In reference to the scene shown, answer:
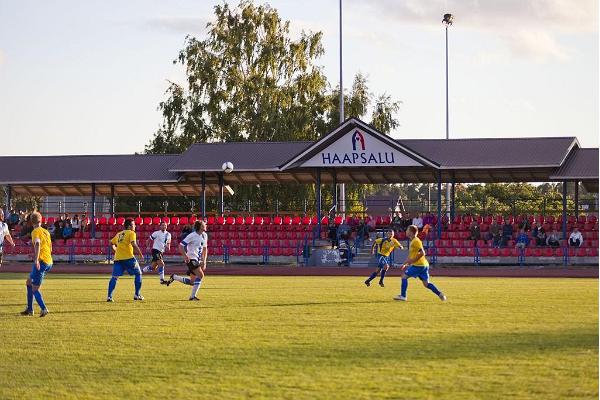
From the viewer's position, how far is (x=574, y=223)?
162ft

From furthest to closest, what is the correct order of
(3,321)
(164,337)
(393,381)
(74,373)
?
(3,321)
(164,337)
(74,373)
(393,381)

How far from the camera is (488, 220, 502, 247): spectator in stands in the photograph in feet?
154

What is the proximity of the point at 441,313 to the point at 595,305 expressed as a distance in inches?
150

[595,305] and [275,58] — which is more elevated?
[275,58]

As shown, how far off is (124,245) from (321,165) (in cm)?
2609

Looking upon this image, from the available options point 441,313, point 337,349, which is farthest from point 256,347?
point 441,313

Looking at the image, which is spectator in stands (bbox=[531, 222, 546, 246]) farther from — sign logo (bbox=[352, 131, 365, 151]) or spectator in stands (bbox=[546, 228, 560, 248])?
sign logo (bbox=[352, 131, 365, 151])

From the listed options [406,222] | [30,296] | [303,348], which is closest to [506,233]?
[406,222]

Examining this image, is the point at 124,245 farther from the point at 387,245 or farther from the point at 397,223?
the point at 397,223

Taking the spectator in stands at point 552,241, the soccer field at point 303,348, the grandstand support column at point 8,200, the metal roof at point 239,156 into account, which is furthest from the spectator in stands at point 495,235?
the grandstand support column at point 8,200

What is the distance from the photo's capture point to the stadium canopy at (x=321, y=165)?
4844 cm

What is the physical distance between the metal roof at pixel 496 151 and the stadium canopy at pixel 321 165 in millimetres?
45

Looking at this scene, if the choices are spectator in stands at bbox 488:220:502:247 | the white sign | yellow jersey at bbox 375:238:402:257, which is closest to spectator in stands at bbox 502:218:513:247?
spectator in stands at bbox 488:220:502:247

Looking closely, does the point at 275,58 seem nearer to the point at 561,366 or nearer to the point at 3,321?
the point at 3,321
